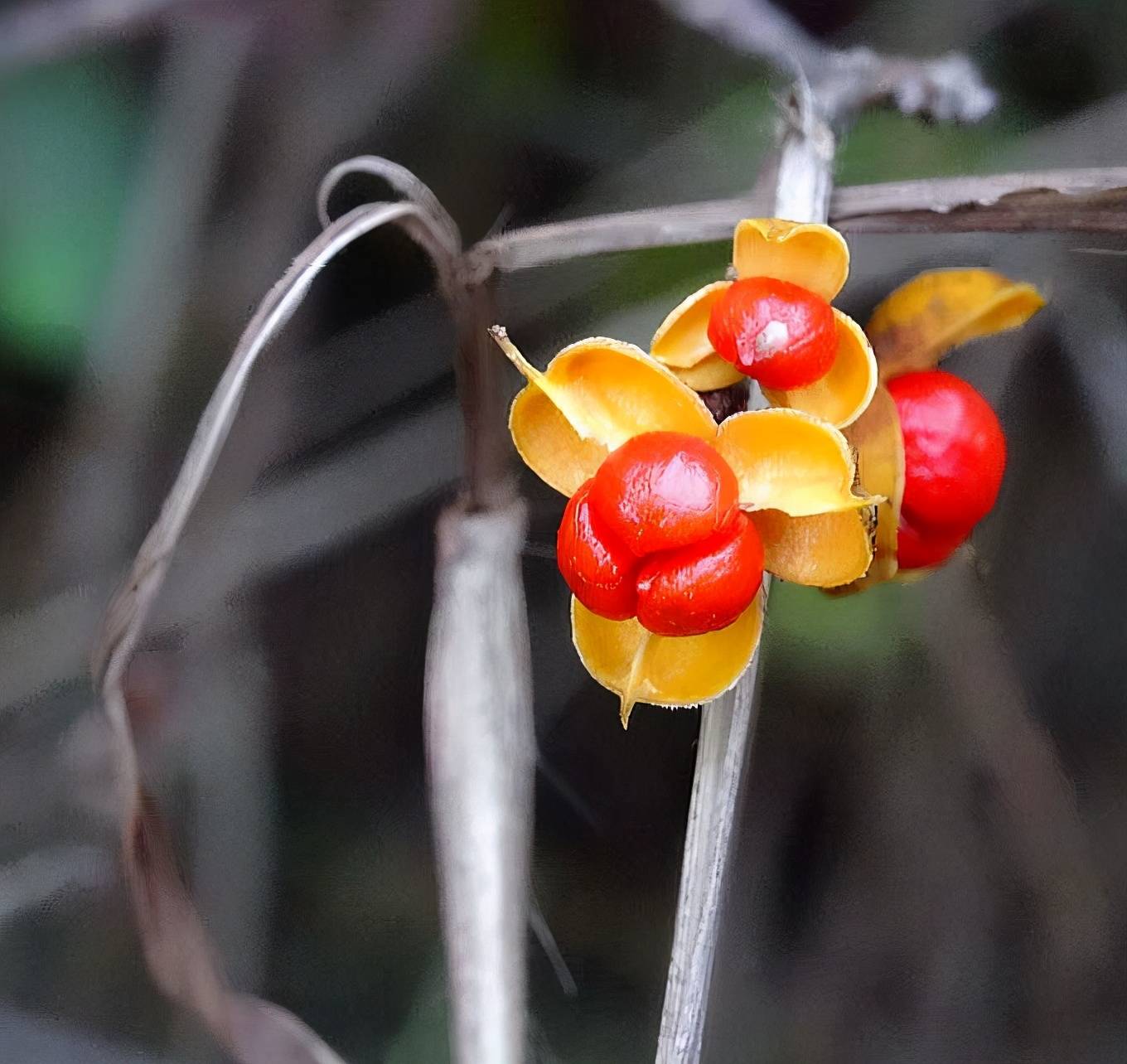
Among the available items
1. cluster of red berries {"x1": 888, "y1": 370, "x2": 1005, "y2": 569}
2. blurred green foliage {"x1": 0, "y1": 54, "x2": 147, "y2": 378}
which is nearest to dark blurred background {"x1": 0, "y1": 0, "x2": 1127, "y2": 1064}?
blurred green foliage {"x1": 0, "y1": 54, "x2": 147, "y2": 378}

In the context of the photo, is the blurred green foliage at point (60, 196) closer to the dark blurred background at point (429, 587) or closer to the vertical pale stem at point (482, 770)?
the dark blurred background at point (429, 587)

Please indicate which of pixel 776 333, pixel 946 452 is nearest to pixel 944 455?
pixel 946 452

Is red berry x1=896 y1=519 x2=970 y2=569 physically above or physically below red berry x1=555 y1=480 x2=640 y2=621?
above

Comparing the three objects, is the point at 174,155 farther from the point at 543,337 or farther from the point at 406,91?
the point at 543,337

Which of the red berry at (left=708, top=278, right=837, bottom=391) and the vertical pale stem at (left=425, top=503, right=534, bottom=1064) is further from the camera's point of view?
the vertical pale stem at (left=425, top=503, right=534, bottom=1064)

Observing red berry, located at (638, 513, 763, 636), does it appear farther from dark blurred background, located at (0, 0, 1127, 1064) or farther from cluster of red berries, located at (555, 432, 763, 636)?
dark blurred background, located at (0, 0, 1127, 1064)

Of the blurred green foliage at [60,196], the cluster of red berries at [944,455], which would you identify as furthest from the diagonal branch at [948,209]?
the blurred green foliage at [60,196]

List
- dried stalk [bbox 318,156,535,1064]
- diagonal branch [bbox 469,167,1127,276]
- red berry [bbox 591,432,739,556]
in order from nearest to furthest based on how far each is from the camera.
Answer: red berry [bbox 591,432,739,556]
diagonal branch [bbox 469,167,1127,276]
dried stalk [bbox 318,156,535,1064]
